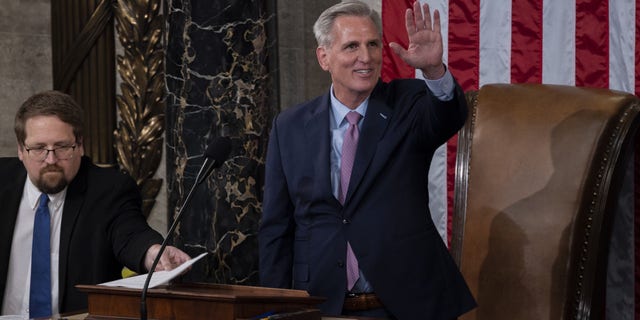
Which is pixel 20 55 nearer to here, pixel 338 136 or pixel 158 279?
pixel 338 136

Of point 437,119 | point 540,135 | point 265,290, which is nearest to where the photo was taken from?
point 265,290

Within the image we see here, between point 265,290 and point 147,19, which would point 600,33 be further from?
point 147,19

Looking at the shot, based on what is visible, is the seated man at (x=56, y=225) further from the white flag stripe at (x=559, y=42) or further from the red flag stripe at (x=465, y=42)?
the white flag stripe at (x=559, y=42)

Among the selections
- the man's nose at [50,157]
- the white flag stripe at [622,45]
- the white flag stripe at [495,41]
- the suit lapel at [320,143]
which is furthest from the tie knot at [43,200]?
the white flag stripe at [622,45]

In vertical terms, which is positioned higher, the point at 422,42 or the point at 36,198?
the point at 422,42

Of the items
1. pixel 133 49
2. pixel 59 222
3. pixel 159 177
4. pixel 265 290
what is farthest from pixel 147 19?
pixel 265 290

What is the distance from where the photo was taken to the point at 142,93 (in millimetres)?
5824

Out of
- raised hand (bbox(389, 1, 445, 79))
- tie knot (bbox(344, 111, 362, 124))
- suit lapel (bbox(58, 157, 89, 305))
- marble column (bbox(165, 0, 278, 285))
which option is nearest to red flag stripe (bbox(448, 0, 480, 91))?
marble column (bbox(165, 0, 278, 285))

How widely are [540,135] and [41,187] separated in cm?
184

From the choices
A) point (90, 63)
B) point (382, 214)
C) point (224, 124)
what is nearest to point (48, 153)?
point (382, 214)

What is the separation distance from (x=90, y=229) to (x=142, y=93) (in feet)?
8.78

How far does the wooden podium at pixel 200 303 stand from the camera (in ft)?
7.30

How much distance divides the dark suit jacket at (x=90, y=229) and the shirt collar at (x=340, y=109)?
0.71 metres

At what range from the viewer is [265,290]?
243cm
